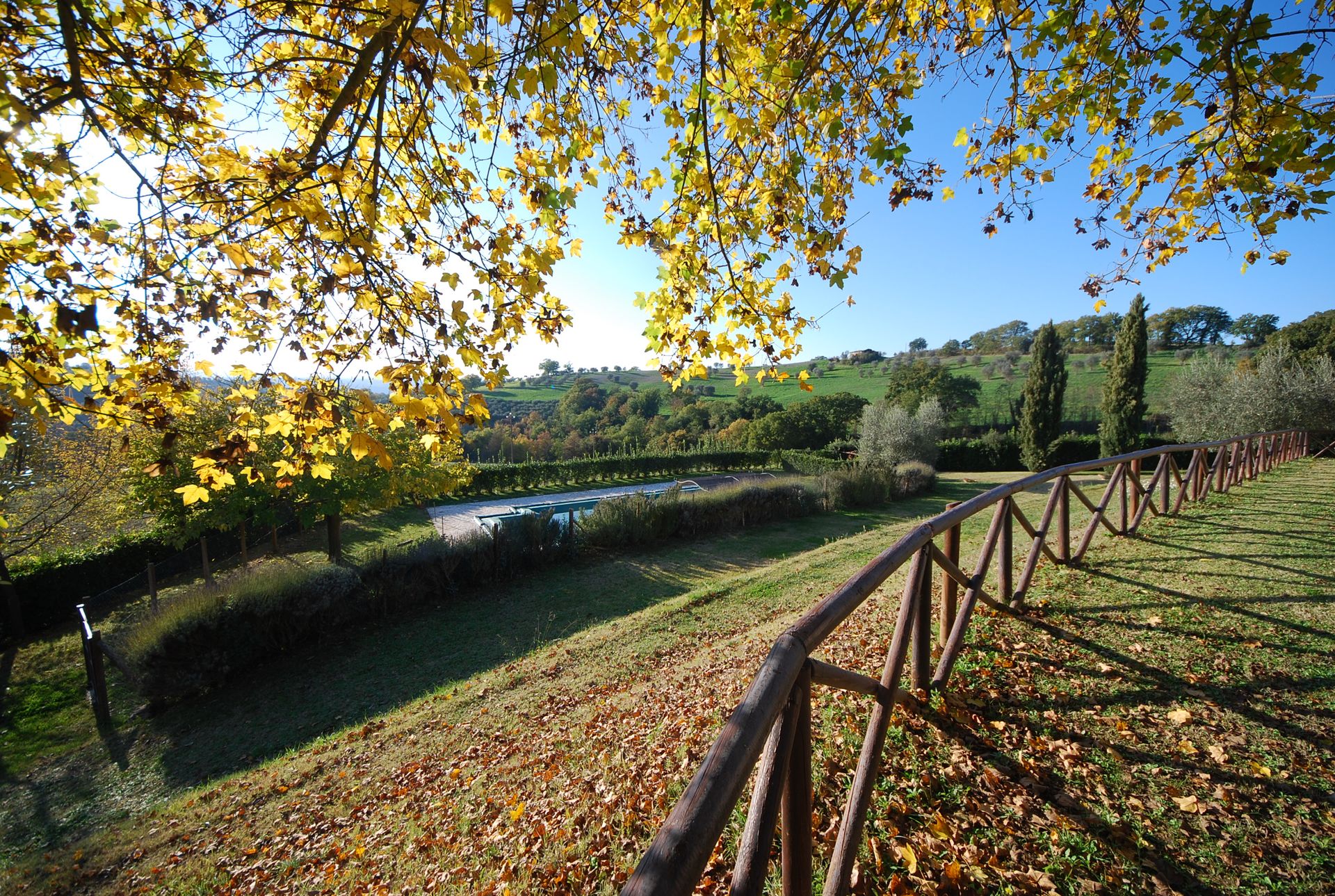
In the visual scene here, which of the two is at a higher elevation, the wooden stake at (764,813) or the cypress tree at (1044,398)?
the cypress tree at (1044,398)

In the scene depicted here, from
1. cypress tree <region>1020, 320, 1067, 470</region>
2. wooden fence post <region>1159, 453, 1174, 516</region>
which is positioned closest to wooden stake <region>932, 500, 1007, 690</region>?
wooden fence post <region>1159, 453, 1174, 516</region>

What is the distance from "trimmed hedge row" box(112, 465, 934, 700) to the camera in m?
7.55

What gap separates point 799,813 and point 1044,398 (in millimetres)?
37476

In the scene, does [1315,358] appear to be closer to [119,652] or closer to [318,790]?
[318,790]

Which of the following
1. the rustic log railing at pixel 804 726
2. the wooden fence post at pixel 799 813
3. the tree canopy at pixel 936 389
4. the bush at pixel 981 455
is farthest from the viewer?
the tree canopy at pixel 936 389

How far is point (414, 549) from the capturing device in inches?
439

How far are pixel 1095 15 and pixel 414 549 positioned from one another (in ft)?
41.1

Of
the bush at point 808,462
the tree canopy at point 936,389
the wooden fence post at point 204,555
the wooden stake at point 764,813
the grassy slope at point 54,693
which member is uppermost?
the tree canopy at point 936,389

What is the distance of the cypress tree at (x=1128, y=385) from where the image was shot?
28688 millimetres

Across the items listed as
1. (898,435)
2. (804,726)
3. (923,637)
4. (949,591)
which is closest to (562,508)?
(949,591)

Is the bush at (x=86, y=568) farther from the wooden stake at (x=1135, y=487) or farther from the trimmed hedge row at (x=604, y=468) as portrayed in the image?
the wooden stake at (x=1135, y=487)

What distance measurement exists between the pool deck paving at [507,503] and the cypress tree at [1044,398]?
1801cm

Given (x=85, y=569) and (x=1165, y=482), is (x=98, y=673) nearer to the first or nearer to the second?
(x=85, y=569)

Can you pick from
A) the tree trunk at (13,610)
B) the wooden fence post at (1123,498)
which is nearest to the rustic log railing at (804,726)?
the wooden fence post at (1123,498)
